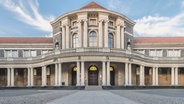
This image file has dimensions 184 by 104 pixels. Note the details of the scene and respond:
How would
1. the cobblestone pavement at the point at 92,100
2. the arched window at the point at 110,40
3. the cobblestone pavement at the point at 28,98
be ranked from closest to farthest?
the cobblestone pavement at the point at 92,100 < the cobblestone pavement at the point at 28,98 < the arched window at the point at 110,40

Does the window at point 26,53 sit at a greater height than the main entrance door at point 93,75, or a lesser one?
greater

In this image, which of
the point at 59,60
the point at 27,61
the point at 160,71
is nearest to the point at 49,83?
the point at 27,61

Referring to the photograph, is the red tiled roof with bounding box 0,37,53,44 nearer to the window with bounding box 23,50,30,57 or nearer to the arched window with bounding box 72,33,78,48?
the window with bounding box 23,50,30,57

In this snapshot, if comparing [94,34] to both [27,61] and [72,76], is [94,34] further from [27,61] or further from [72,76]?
[27,61]

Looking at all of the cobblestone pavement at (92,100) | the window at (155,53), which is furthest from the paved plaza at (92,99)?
the window at (155,53)

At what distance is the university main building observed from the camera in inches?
1553

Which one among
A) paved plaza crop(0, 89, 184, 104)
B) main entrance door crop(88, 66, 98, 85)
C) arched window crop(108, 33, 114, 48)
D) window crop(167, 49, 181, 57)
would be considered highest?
arched window crop(108, 33, 114, 48)

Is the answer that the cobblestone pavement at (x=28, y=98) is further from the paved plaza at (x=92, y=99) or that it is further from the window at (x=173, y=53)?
the window at (x=173, y=53)

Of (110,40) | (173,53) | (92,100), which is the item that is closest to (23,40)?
(110,40)

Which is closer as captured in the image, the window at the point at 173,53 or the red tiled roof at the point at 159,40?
the window at the point at 173,53

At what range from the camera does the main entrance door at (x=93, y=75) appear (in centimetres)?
4312

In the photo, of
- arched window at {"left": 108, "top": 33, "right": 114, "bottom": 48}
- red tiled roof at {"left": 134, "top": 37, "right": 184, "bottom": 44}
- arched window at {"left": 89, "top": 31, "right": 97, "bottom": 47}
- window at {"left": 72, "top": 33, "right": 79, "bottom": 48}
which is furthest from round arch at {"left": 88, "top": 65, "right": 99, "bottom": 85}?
red tiled roof at {"left": 134, "top": 37, "right": 184, "bottom": 44}

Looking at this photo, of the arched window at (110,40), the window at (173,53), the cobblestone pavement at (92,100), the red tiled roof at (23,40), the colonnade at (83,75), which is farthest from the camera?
the red tiled roof at (23,40)

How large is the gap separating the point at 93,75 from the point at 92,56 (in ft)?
21.2
